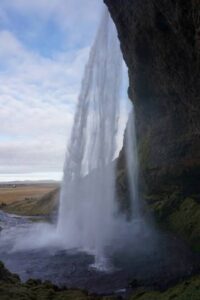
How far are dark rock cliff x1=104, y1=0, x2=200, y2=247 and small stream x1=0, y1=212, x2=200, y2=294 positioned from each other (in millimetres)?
6409

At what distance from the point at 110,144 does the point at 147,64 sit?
1134 cm

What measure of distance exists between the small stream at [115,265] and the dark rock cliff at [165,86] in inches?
252

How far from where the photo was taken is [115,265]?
24656 millimetres

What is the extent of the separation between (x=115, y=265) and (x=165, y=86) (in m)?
14.4

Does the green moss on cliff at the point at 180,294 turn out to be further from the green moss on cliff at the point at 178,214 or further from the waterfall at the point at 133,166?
the waterfall at the point at 133,166

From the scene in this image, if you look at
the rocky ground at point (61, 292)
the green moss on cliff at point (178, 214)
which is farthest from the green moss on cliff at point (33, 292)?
the green moss on cliff at point (178, 214)

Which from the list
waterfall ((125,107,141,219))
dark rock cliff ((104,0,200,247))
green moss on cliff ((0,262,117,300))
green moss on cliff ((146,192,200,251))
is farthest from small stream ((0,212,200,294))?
waterfall ((125,107,141,219))

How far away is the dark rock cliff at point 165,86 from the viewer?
22531 millimetres

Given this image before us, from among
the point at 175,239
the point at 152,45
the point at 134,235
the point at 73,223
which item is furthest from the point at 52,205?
the point at 152,45

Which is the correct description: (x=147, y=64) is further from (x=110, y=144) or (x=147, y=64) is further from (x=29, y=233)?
(x=29, y=233)

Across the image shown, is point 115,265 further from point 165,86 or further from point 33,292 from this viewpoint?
point 165,86

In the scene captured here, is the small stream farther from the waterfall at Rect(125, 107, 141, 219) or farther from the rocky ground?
the waterfall at Rect(125, 107, 141, 219)

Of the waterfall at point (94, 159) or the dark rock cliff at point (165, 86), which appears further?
the waterfall at point (94, 159)

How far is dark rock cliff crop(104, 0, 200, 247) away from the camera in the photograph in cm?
2253
